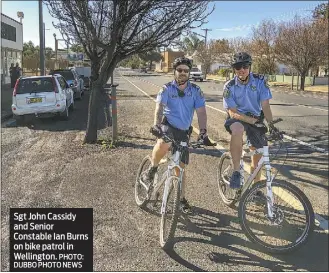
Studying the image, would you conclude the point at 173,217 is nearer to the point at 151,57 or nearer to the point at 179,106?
the point at 179,106

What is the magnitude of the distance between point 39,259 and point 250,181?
94.4 inches

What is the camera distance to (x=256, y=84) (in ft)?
15.6

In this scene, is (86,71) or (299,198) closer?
(299,198)

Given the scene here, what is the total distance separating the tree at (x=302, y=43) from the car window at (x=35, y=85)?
29.3m

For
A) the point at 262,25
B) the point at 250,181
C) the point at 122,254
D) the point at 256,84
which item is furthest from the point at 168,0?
the point at 262,25

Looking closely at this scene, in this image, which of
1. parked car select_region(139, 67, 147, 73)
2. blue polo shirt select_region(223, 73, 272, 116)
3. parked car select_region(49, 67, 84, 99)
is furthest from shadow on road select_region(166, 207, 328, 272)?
parked car select_region(49, 67, 84, 99)

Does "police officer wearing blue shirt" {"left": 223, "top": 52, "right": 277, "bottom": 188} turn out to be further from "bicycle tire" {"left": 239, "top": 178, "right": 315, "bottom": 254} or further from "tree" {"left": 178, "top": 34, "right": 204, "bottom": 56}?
"tree" {"left": 178, "top": 34, "right": 204, "bottom": 56}

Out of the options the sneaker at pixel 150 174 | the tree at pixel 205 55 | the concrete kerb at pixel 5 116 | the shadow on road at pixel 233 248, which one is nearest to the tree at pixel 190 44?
the tree at pixel 205 55

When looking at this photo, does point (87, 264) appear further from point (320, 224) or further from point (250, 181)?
point (320, 224)

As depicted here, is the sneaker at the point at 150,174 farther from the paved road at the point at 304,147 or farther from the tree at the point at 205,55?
the tree at the point at 205,55

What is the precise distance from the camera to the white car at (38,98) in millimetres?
12750

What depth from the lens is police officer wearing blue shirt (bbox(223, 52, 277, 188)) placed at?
470 cm

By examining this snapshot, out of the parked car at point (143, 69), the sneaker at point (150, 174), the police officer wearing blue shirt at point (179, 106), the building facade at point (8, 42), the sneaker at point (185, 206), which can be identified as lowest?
the sneaker at point (185, 206)

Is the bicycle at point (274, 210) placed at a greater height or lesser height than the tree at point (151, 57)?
lesser
